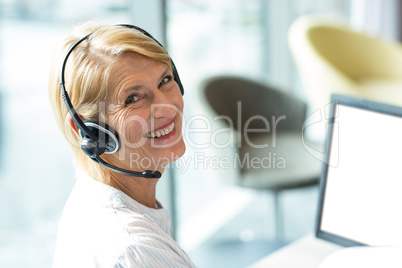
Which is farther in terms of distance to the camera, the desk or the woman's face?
the desk

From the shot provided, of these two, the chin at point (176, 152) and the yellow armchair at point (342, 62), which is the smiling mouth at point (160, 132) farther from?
the yellow armchair at point (342, 62)

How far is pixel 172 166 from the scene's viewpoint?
2.18 m

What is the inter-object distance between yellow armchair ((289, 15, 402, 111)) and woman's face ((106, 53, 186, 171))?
1.77 m

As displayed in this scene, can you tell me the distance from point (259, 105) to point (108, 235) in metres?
1.81

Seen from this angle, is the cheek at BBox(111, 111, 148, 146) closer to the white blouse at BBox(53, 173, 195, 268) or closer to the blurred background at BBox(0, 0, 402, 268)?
the white blouse at BBox(53, 173, 195, 268)

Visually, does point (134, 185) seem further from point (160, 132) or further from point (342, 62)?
point (342, 62)

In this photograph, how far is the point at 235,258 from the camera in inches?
88.4

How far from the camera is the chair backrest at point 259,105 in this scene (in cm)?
257

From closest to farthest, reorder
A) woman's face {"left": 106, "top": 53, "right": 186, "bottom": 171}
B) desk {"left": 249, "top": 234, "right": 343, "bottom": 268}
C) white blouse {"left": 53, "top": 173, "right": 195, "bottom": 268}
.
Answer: white blouse {"left": 53, "top": 173, "right": 195, "bottom": 268}
woman's face {"left": 106, "top": 53, "right": 186, "bottom": 171}
desk {"left": 249, "top": 234, "right": 343, "bottom": 268}

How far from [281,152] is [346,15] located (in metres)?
2.45

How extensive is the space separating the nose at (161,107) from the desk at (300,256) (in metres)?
0.45

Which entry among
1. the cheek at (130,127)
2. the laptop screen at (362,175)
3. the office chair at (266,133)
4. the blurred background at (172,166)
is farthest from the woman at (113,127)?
the office chair at (266,133)

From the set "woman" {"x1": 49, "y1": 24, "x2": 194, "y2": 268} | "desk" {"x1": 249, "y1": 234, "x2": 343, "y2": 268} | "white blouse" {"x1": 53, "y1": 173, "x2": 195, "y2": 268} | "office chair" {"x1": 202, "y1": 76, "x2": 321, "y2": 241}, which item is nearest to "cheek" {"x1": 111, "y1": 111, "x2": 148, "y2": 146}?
"woman" {"x1": 49, "y1": 24, "x2": 194, "y2": 268}

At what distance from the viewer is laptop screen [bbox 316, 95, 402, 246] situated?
106 centimetres
